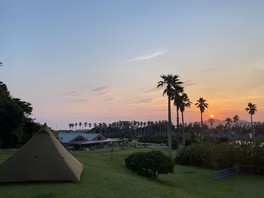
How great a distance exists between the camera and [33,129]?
185ft

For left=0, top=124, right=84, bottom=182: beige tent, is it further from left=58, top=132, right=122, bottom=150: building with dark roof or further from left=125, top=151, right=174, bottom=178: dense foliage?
left=58, top=132, right=122, bottom=150: building with dark roof

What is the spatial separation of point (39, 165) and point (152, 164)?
10.3 m

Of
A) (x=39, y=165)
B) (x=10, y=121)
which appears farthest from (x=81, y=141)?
(x=39, y=165)

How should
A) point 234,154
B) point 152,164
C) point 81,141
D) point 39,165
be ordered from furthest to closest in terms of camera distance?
point 81,141, point 234,154, point 152,164, point 39,165

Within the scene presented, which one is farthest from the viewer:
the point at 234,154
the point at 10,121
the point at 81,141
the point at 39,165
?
the point at 81,141

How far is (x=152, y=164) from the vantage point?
2473 cm

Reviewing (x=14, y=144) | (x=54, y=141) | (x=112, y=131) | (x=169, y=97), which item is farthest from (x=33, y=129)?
(x=112, y=131)

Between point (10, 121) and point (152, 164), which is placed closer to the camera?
point (152, 164)

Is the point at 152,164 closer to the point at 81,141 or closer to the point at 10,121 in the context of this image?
Answer: the point at 10,121

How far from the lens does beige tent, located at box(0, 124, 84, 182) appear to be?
1609 centimetres

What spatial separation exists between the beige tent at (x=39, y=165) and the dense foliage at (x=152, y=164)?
868cm

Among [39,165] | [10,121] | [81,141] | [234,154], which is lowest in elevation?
[234,154]

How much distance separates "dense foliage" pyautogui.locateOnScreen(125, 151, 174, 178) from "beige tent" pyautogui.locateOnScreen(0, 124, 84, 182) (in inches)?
342

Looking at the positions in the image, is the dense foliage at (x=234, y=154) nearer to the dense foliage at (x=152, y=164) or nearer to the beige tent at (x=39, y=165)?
the dense foliage at (x=152, y=164)
